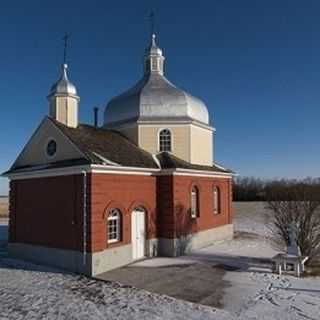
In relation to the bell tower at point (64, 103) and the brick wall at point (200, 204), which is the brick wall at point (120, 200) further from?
the bell tower at point (64, 103)

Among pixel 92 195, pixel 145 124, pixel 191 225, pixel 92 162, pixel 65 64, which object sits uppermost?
pixel 65 64

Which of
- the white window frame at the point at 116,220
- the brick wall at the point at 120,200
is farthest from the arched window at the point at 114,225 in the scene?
the brick wall at the point at 120,200

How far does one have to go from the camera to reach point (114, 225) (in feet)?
55.0

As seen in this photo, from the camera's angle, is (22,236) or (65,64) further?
(65,64)

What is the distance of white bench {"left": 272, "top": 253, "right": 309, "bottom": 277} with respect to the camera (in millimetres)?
14828

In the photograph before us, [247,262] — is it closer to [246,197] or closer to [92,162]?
[92,162]

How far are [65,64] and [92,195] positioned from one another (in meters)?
8.44

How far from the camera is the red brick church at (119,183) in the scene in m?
15.9

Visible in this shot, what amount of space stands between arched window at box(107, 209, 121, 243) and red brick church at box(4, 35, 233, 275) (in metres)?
0.04

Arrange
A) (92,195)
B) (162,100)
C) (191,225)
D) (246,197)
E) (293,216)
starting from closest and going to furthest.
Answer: (92,195), (293,216), (191,225), (162,100), (246,197)

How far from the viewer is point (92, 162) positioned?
1547cm

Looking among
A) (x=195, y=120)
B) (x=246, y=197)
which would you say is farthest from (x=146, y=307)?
(x=246, y=197)

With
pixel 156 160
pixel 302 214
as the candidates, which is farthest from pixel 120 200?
pixel 302 214

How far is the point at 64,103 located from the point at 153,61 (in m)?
7.43
